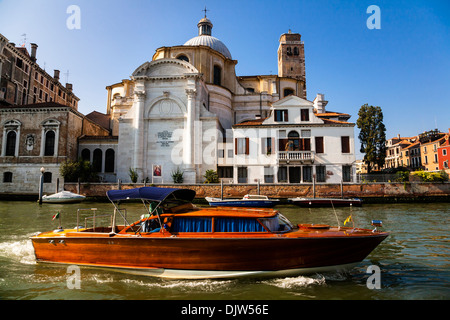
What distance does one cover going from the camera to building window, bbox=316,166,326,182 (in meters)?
27.9

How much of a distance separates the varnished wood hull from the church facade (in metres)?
21.5

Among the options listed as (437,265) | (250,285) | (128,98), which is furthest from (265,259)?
(128,98)

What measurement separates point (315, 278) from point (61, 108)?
3312 cm

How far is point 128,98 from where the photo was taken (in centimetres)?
3841

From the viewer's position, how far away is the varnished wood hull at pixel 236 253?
6422mm

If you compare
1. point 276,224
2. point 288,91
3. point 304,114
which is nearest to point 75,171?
point 304,114

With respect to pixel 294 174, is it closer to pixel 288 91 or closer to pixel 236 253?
pixel 288 91

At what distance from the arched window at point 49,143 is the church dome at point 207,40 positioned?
23.8m

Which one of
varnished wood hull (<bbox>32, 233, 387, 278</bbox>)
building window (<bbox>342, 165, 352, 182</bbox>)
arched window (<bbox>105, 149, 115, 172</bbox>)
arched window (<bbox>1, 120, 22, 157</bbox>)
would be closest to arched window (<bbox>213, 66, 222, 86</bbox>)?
arched window (<bbox>105, 149, 115, 172</bbox>)

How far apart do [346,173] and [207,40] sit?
2885 centimetres

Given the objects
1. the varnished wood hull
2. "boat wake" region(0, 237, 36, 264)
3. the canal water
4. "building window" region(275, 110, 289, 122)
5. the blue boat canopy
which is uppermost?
"building window" region(275, 110, 289, 122)

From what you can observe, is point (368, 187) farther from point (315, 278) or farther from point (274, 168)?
point (315, 278)

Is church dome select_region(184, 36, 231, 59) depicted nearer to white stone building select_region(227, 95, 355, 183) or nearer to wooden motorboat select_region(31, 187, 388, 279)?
white stone building select_region(227, 95, 355, 183)

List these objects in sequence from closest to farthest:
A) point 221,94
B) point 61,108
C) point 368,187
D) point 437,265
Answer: point 437,265 < point 368,187 < point 61,108 < point 221,94
